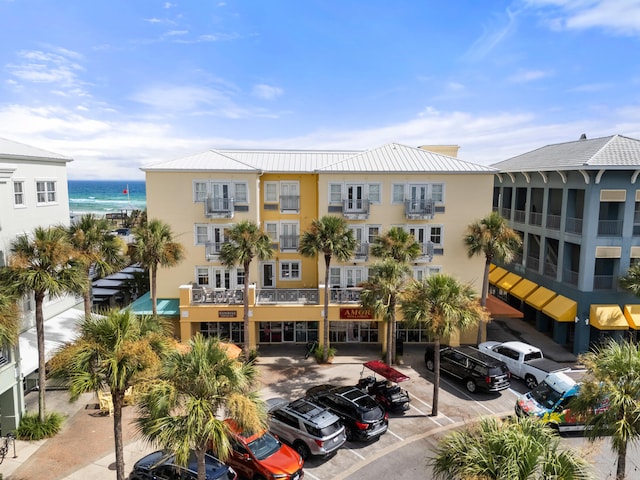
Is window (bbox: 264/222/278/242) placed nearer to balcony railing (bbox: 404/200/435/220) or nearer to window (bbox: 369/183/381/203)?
window (bbox: 369/183/381/203)

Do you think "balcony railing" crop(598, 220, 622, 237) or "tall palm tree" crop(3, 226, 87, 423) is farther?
"balcony railing" crop(598, 220, 622, 237)

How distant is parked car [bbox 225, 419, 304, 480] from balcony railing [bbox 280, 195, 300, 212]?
17.0 metres

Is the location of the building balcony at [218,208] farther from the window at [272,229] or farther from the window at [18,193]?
the window at [18,193]

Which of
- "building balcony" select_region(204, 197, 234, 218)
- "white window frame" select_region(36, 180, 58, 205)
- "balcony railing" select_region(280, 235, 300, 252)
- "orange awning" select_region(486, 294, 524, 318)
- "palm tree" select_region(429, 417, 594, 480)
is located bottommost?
"orange awning" select_region(486, 294, 524, 318)

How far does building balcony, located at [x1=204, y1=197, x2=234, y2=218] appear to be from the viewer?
2794 centimetres

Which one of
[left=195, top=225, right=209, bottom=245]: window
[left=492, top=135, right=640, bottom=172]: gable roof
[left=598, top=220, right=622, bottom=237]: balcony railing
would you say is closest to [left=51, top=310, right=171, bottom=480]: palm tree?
[left=195, top=225, right=209, bottom=245]: window

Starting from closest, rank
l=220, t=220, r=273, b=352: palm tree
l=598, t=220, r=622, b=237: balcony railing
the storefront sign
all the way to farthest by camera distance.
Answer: l=220, t=220, r=273, b=352: palm tree, l=598, t=220, r=622, b=237: balcony railing, the storefront sign

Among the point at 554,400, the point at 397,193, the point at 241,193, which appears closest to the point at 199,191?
the point at 241,193

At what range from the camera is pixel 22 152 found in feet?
69.8

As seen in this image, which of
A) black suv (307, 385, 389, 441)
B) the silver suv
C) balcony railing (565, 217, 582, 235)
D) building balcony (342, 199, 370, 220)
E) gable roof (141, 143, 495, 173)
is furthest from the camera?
building balcony (342, 199, 370, 220)

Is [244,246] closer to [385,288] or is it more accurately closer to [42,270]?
[385,288]

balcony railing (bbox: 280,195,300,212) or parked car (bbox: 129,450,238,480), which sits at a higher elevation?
balcony railing (bbox: 280,195,300,212)

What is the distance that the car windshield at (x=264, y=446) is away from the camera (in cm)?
1476

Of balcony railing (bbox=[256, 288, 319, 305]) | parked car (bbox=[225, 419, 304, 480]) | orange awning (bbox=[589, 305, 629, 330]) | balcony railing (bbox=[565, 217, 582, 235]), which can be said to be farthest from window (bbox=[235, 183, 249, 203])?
orange awning (bbox=[589, 305, 629, 330])
